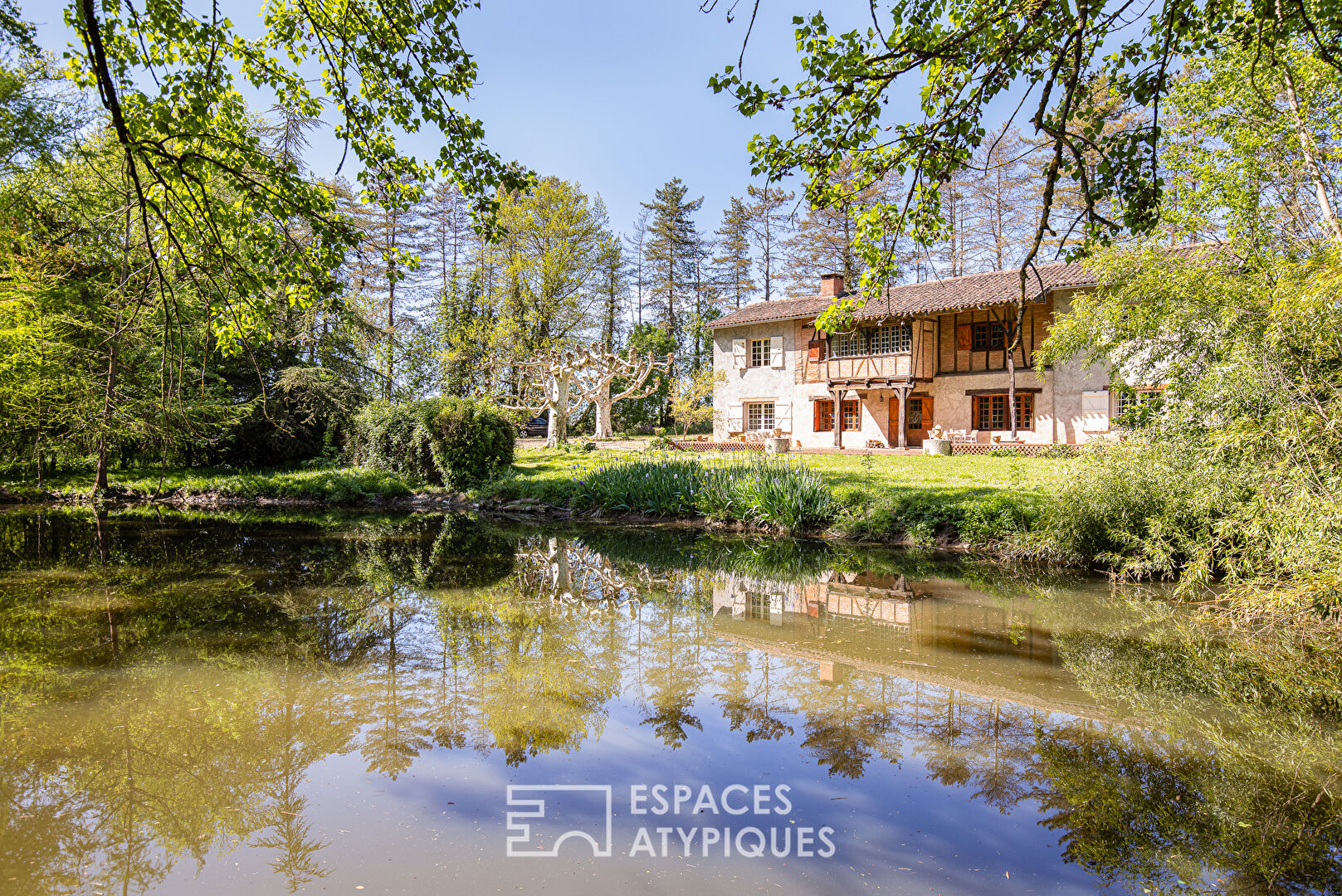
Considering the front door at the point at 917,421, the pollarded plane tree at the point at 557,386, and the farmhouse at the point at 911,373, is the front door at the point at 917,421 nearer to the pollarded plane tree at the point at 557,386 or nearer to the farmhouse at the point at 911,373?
the farmhouse at the point at 911,373

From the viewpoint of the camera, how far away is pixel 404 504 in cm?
1467

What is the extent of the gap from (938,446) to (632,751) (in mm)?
17644

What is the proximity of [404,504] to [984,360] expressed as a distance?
17.5m

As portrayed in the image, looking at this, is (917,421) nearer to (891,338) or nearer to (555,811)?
(891,338)

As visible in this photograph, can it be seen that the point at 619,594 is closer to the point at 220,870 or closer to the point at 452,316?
the point at 220,870

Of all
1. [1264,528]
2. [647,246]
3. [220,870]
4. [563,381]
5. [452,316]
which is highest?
[647,246]

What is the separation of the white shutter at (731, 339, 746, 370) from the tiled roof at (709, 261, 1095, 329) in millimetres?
750

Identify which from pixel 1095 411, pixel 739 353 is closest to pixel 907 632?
pixel 1095 411

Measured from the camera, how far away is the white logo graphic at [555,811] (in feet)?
8.76

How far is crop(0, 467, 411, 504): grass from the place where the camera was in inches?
578

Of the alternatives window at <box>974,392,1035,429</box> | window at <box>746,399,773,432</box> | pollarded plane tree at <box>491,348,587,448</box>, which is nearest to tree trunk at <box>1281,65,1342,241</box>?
window at <box>974,392,1035,429</box>

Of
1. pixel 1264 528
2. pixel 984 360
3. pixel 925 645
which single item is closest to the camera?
pixel 925 645

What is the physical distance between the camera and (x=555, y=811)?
2936 millimetres

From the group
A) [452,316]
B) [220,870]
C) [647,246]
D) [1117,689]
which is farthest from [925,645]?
[647,246]
